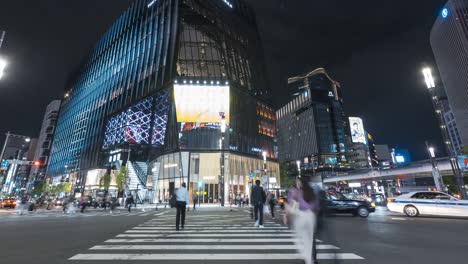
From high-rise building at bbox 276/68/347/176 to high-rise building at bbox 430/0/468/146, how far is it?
52119 mm

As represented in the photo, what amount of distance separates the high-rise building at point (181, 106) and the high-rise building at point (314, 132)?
255ft

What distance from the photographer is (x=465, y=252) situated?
6008 mm

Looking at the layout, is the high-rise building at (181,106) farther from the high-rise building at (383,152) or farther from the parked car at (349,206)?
the high-rise building at (383,152)

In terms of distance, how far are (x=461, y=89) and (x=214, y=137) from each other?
126762 millimetres

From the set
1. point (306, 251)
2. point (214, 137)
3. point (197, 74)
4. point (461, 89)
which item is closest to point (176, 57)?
point (197, 74)

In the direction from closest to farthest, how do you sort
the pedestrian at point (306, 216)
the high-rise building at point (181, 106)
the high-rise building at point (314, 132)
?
the pedestrian at point (306, 216) → the high-rise building at point (181, 106) → the high-rise building at point (314, 132)

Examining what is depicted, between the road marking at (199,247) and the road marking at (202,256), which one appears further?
the road marking at (199,247)

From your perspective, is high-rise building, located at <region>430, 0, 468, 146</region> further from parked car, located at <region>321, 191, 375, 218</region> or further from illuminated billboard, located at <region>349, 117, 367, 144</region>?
parked car, located at <region>321, 191, 375, 218</region>

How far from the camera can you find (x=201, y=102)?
49281mm

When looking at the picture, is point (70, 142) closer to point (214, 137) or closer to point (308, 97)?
point (214, 137)

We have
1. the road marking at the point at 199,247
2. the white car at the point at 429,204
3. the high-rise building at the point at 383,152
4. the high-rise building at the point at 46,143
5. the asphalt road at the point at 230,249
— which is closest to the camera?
the asphalt road at the point at 230,249

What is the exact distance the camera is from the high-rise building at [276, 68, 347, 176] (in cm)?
13200

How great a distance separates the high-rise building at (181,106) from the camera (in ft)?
157

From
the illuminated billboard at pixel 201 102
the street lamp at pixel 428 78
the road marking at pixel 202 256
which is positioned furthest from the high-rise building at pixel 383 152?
the road marking at pixel 202 256
